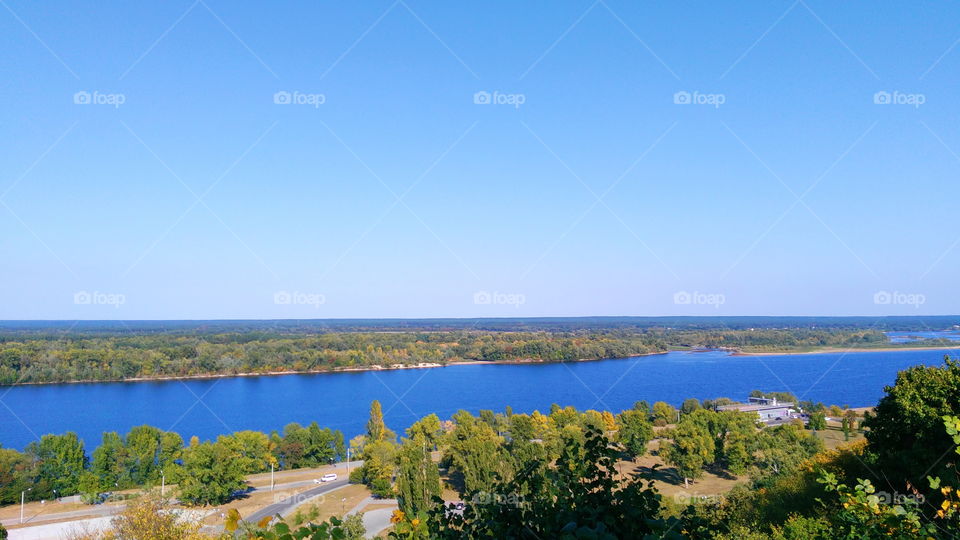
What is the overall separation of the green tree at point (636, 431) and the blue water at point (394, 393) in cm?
1356

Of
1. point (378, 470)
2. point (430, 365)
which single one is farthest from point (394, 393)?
point (378, 470)

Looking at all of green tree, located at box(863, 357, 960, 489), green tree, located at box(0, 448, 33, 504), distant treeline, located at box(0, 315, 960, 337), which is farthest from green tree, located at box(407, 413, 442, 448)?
distant treeline, located at box(0, 315, 960, 337)

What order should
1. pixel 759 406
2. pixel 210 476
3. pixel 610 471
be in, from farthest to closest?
1. pixel 759 406
2. pixel 210 476
3. pixel 610 471

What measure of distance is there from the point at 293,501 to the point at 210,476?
2.46 meters

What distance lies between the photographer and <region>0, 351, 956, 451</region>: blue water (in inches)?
1340

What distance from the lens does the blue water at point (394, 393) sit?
3403 centimetres

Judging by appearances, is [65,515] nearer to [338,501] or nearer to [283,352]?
[338,501]

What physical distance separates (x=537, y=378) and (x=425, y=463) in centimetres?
4281

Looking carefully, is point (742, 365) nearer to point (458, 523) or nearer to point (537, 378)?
point (537, 378)

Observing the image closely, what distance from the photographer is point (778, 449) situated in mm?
17234

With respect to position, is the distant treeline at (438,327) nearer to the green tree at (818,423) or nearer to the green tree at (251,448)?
the green tree at (251,448)

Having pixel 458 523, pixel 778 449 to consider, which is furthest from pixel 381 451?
pixel 458 523

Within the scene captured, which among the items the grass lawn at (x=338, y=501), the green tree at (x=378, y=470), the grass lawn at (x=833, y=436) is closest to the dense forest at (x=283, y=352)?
the green tree at (x=378, y=470)

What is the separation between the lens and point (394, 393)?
151ft
